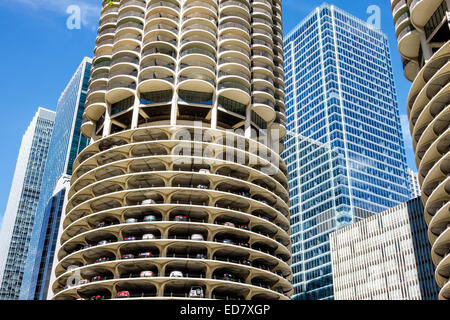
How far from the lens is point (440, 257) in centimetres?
6444

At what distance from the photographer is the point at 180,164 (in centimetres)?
8069

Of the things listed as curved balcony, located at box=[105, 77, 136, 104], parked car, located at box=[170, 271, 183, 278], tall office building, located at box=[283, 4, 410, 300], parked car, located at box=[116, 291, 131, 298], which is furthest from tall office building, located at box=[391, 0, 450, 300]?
tall office building, located at box=[283, 4, 410, 300]

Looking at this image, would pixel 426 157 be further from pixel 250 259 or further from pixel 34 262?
pixel 34 262

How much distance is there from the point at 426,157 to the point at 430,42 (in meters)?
17.5

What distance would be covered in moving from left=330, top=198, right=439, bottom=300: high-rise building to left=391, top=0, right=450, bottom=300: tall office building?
58287mm

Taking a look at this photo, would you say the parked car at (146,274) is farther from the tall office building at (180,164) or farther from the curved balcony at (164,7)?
the curved balcony at (164,7)

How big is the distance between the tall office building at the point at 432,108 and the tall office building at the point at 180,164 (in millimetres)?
25224

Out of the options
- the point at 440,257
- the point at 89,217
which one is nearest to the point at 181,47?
the point at 89,217

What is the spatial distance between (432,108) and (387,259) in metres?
74.3

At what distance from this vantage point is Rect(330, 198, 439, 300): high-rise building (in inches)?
4803

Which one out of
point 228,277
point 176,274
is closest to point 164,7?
point 176,274

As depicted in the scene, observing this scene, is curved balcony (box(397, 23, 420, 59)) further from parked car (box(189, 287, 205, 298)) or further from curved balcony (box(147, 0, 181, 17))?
parked car (box(189, 287, 205, 298))

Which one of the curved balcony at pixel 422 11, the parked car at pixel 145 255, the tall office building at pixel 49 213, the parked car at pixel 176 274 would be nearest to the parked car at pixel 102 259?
the parked car at pixel 145 255

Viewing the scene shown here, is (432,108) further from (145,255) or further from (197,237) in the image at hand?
(145,255)
